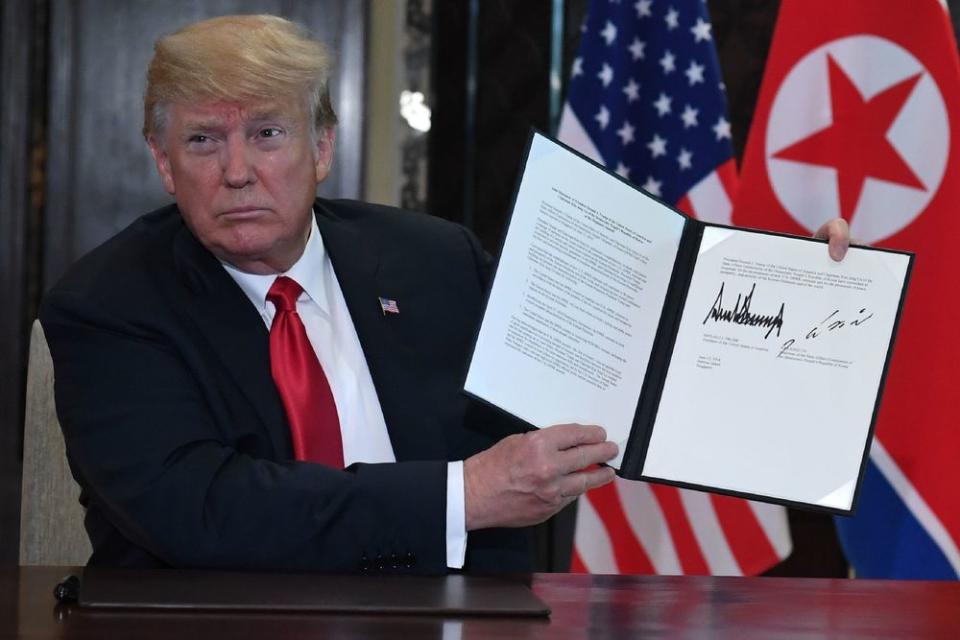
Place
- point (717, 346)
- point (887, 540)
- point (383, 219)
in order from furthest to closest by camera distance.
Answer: point (887, 540) < point (383, 219) < point (717, 346)

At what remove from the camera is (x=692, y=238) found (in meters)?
1.82

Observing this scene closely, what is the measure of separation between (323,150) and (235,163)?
0.79 feet

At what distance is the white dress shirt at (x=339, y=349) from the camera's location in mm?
1995

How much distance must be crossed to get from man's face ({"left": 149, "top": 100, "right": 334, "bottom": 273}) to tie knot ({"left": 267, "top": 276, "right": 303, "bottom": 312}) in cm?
5

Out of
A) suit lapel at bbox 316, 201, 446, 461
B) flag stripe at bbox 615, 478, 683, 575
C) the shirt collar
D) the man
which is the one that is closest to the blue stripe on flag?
flag stripe at bbox 615, 478, 683, 575

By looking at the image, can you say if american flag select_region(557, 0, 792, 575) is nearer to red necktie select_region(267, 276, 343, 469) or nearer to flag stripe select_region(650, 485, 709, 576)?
flag stripe select_region(650, 485, 709, 576)

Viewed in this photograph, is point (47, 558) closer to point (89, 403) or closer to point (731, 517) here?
point (89, 403)

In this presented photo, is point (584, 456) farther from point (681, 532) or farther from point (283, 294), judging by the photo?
point (681, 532)

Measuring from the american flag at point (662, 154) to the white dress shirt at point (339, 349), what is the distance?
4.35 feet

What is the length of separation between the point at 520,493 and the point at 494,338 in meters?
0.23

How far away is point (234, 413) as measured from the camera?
186 cm

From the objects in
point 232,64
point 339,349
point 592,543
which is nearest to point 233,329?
point 339,349

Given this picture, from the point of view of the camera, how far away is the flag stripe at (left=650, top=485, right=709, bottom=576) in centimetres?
312
